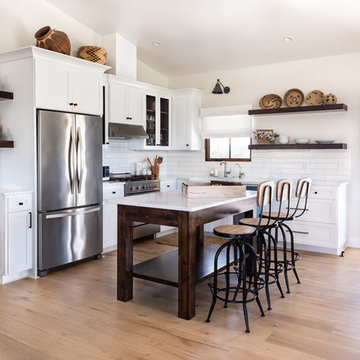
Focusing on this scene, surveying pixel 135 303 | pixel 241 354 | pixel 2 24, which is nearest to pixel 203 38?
pixel 2 24

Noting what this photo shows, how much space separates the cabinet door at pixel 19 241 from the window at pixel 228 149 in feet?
12.0

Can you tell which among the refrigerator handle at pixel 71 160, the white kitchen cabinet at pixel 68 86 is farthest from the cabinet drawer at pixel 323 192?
the refrigerator handle at pixel 71 160

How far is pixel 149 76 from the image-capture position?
7105mm

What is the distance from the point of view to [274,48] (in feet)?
19.1

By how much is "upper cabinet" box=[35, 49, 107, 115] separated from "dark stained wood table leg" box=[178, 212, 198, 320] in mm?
2263

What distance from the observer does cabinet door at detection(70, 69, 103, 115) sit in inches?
187

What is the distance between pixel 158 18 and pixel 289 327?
413cm

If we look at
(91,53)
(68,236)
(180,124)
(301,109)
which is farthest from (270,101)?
(68,236)

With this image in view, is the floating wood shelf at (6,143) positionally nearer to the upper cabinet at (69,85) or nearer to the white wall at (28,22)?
the upper cabinet at (69,85)

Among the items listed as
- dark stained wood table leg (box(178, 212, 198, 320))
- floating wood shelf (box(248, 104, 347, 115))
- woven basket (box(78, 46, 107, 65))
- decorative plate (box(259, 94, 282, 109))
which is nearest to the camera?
dark stained wood table leg (box(178, 212, 198, 320))

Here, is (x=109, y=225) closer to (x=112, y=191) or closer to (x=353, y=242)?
(x=112, y=191)

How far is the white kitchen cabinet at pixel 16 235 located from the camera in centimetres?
412

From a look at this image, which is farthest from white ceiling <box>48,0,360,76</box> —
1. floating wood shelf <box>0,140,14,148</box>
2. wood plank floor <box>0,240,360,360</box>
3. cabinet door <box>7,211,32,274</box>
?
wood plank floor <box>0,240,360,360</box>

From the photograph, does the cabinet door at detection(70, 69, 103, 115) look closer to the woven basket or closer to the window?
the woven basket
